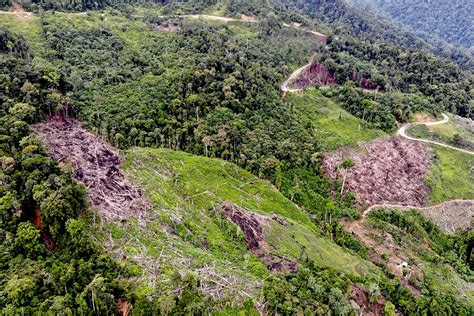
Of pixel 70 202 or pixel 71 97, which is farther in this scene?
pixel 71 97

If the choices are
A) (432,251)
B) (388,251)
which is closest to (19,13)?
(388,251)

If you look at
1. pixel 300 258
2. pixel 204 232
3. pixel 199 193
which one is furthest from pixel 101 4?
pixel 300 258

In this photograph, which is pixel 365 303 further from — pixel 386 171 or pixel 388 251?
pixel 386 171

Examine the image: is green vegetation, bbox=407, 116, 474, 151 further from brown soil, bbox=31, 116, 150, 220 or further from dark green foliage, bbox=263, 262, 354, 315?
brown soil, bbox=31, 116, 150, 220

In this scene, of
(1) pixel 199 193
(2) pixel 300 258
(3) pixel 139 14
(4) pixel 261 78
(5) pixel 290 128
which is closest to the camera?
(2) pixel 300 258

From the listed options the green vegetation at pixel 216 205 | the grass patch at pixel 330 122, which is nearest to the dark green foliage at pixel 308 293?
the green vegetation at pixel 216 205

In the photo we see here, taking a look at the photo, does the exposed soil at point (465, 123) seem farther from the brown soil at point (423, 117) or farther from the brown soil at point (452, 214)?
the brown soil at point (452, 214)

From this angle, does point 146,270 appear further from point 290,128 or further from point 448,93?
point 448,93
